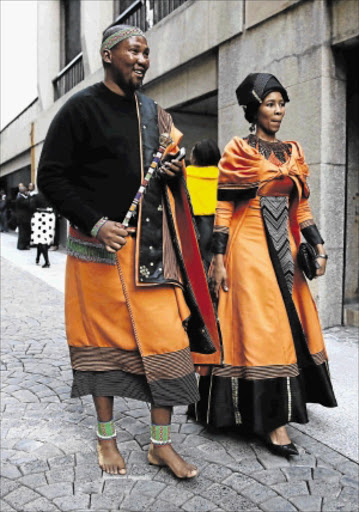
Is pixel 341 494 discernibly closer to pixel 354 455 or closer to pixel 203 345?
pixel 354 455

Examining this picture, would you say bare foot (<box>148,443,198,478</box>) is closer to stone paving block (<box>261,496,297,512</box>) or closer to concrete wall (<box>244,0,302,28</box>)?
stone paving block (<box>261,496,297,512</box>)

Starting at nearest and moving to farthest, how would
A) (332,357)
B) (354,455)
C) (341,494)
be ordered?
1. (341,494)
2. (354,455)
3. (332,357)

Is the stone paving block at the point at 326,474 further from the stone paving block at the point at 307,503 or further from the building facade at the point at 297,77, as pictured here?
the building facade at the point at 297,77

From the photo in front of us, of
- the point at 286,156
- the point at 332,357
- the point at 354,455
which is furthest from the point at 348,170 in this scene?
the point at 354,455

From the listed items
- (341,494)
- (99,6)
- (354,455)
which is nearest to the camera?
(341,494)

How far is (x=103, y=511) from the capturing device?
2336mm

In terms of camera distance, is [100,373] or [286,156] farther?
[286,156]

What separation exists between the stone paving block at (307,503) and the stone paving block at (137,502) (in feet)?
2.04

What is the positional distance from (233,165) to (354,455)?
65.0 inches

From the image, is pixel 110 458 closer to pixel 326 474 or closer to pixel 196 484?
pixel 196 484

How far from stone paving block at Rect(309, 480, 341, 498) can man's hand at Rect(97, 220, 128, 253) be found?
4.55ft

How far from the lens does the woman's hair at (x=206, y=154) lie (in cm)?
496

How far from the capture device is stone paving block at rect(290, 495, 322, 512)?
2.37 m

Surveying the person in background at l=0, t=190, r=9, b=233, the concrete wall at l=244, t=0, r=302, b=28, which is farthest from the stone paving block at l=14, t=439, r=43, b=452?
the person in background at l=0, t=190, r=9, b=233
